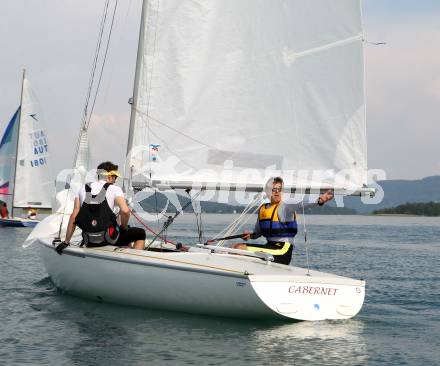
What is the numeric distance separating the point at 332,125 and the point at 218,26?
2.37 m

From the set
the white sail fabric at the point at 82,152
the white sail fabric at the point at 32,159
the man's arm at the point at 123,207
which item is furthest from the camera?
the white sail fabric at the point at 32,159

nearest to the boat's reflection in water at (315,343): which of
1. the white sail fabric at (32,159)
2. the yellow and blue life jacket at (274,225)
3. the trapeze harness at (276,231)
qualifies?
the trapeze harness at (276,231)

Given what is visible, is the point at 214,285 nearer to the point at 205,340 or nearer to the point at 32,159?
the point at 205,340

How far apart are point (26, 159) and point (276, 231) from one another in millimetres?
34324

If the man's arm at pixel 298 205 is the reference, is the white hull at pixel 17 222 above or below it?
below

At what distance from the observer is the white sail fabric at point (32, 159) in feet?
140

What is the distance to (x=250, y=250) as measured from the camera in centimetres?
1089

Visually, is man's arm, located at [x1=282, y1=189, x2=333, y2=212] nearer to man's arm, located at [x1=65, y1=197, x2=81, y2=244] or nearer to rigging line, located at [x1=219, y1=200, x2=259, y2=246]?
rigging line, located at [x1=219, y1=200, x2=259, y2=246]

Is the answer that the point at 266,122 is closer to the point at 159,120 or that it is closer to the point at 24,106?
the point at 159,120

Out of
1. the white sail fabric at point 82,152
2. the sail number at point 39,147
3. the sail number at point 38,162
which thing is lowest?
the white sail fabric at point 82,152

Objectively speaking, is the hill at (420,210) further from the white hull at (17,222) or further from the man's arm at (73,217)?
the man's arm at (73,217)

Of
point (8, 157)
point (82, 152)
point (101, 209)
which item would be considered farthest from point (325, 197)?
A: point (8, 157)

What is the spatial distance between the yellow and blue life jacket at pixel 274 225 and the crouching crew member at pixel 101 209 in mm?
1996

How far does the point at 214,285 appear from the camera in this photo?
31.4 feet
